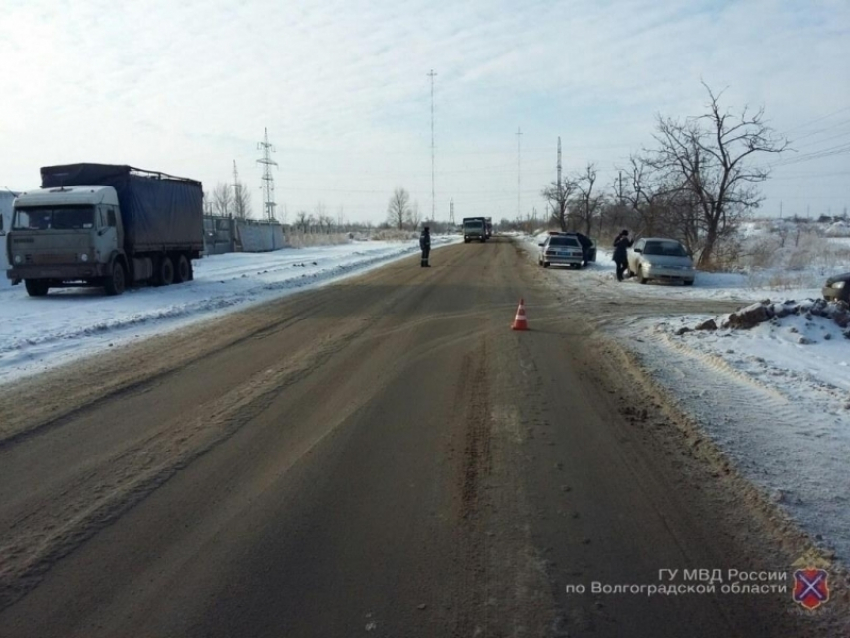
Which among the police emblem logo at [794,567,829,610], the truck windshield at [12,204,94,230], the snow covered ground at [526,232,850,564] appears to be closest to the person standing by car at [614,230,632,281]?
the snow covered ground at [526,232,850,564]

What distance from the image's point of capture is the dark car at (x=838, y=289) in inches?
572

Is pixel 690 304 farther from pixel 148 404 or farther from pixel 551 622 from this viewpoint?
pixel 551 622

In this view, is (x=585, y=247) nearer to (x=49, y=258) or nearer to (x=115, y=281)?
(x=115, y=281)

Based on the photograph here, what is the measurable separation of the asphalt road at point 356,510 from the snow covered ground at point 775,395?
56 centimetres

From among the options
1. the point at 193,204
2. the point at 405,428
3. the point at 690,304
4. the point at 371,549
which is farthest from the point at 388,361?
the point at 193,204

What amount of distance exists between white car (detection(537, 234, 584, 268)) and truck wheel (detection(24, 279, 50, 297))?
72.0 ft

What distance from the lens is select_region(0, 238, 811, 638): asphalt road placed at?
3.61 m

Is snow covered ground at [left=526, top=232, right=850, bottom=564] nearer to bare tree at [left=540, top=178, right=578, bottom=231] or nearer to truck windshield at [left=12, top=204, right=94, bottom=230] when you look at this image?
truck windshield at [left=12, top=204, right=94, bottom=230]

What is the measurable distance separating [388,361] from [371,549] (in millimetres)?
5870

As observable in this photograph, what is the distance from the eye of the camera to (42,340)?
1212 centimetres

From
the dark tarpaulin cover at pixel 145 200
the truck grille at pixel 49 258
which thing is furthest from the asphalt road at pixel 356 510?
the dark tarpaulin cover at pixel 145 200

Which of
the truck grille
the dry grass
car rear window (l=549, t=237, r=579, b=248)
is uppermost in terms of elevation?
the truck grille

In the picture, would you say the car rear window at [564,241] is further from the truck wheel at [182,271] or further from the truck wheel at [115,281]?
the truck wheel at [115,281]

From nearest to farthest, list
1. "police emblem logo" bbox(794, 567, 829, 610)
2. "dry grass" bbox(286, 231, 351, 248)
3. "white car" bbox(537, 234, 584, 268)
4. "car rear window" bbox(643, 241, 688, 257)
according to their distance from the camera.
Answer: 1. "police emblem logo" bbox(794, 567, 829, 610)
2. "car rear window" bbox(643, 241, 688, 257)
3. "white car" bbox(537, 234, 584, 268)
4. "dry grass" bbox(286, 231, 351, 248)
